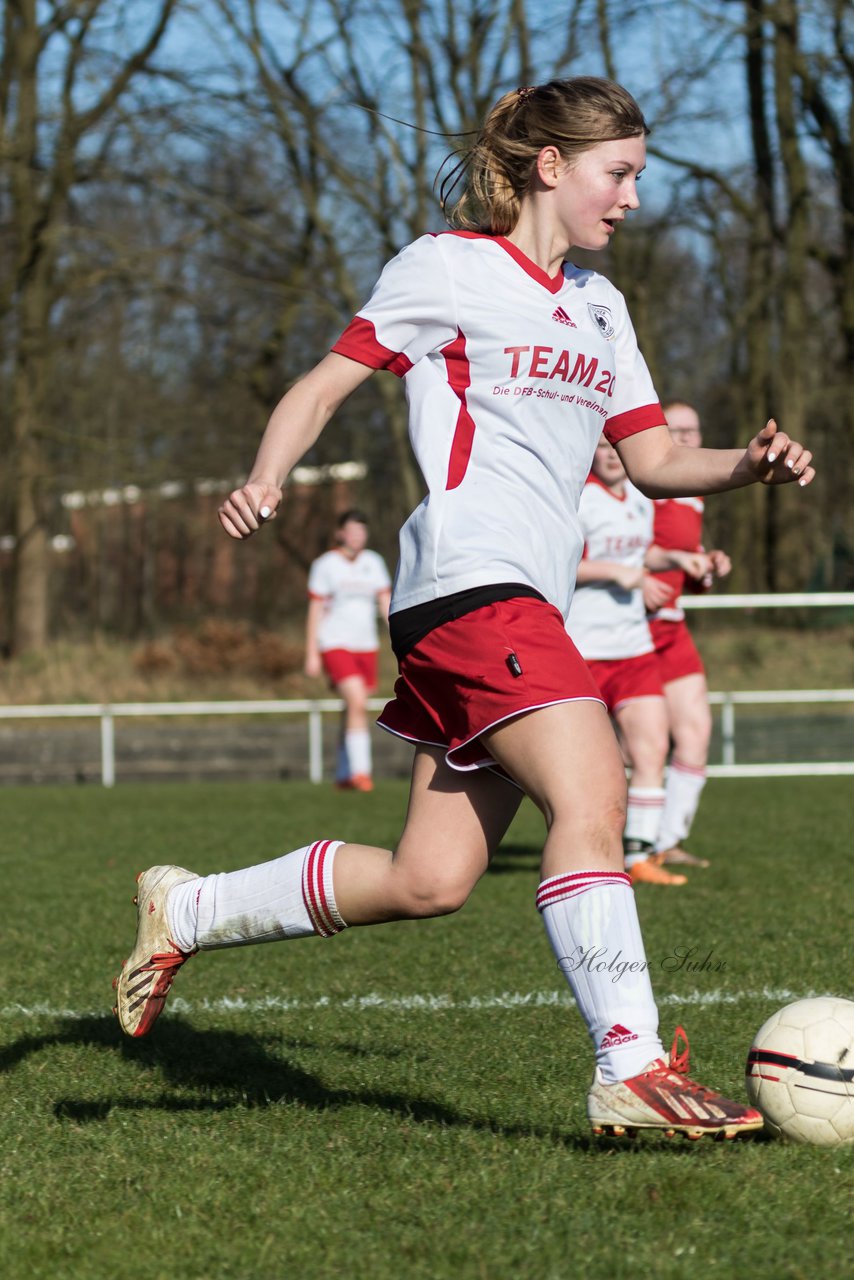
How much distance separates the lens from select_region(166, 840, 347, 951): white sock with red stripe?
3.48 metres

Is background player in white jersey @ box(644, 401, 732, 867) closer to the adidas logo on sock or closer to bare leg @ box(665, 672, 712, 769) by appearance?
bare leg @ box(665, 672, 712, 769)

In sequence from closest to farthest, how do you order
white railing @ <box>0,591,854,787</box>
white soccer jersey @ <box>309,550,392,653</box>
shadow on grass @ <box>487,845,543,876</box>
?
1. shadow on grass @ <box>487,845,543,876</box>
2. white soccer jersey @ <box>309,550,392,653</box>
3. white railing @ <box>0,591,854,787</box>

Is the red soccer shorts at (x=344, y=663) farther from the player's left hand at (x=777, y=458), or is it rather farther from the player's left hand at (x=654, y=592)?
the player's left hand at (x=777, y=458)

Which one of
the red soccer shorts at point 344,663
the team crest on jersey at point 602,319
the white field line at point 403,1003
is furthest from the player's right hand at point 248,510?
the red soccer shorts at point 344,663

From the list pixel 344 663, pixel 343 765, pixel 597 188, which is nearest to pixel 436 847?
pixel 597 188

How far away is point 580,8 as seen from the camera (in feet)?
72.7

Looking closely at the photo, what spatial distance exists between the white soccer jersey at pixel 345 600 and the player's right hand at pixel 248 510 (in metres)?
10.1

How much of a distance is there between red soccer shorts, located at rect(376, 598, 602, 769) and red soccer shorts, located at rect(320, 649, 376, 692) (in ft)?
32.4

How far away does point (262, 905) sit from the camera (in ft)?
11.5

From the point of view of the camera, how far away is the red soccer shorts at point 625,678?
7.50 metres

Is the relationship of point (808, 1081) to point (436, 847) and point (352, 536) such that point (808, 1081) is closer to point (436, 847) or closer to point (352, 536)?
point (436, 847)

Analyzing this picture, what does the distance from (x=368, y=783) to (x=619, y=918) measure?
10.5 m

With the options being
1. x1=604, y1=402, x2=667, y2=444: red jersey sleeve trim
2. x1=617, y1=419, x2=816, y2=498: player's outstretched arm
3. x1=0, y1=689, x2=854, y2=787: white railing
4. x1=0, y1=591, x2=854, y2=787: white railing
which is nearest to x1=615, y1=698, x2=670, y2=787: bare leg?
x1=617, y1=419, x2=816, y2=498: player's outstretched arm

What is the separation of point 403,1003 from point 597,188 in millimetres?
2571
